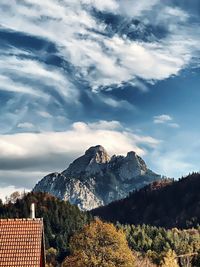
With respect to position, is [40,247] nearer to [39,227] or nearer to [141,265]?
[39,227]

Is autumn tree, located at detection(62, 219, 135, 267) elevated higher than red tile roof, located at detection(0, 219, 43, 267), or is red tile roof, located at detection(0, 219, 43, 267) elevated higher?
autumn tree, located at detection(62, 219, 135, 267)

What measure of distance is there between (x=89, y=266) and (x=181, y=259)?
7030cm

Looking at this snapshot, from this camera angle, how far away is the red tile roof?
121 ft

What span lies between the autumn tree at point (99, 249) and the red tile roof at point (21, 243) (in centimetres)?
5189

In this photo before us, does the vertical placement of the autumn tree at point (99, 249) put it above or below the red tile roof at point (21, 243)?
above

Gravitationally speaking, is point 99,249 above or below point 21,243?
above

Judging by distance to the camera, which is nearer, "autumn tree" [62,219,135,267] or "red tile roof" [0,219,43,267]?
"red tile roof" [0,219,43,267]

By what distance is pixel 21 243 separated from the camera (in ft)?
124

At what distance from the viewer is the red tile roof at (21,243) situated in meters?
36.8

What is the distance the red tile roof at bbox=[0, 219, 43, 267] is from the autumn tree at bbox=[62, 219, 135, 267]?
51891 mm

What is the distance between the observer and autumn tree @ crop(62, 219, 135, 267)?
89188 millimetres

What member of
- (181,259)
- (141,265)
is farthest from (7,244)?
(181,259)

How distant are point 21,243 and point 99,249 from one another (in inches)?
2190

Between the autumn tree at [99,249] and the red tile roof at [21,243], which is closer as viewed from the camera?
the red tile roof at [21,243]
